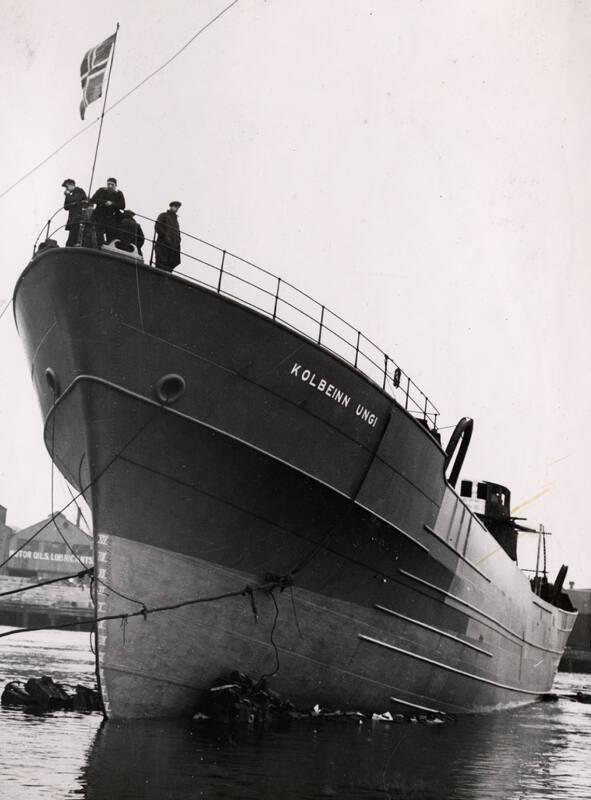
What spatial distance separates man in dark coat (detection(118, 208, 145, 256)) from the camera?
10.5 m

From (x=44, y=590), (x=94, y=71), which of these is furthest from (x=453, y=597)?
(x=44, y=590)

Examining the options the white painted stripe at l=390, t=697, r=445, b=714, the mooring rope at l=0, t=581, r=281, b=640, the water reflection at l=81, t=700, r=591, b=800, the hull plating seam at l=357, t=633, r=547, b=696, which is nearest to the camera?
the water reflection at l=81, t=700, r=591, b=800

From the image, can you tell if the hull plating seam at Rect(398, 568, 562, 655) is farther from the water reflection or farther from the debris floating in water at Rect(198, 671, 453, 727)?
the debris floating in water at Rect(198, 671, 453, 727)

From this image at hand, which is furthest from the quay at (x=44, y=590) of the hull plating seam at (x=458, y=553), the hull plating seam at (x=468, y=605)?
the hull plating seam at (x=458, y=553)

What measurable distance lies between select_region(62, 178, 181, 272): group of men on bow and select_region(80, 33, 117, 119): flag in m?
1.05

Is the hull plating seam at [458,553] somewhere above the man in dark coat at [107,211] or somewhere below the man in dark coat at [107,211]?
below

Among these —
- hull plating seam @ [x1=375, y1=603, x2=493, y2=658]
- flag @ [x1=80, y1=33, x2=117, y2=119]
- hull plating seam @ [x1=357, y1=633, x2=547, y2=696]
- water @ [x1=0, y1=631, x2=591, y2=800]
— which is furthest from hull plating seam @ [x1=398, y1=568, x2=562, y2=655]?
flag @ [x1=80, y1=33, x2=117, y2=119]

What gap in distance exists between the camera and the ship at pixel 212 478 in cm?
1021

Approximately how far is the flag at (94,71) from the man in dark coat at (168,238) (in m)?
1.64

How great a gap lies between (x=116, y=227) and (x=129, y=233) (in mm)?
203

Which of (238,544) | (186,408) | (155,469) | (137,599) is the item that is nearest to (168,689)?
(137,599)

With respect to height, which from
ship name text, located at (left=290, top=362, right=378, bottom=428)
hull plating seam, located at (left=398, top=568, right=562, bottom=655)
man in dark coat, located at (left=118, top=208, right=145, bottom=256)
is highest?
man in dark coat, located at (left=118, top=208, right=145, bottom=256)

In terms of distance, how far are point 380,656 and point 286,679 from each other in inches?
73.5

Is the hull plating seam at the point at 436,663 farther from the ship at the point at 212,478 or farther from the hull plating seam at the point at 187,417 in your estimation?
the hull plating seam at the point at 187,417
